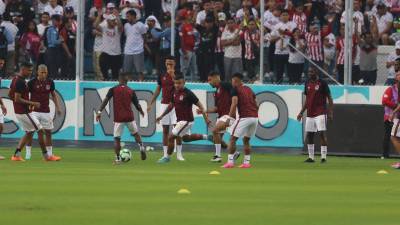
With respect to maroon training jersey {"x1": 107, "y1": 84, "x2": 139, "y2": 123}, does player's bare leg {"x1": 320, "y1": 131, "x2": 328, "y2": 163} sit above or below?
Answer: below

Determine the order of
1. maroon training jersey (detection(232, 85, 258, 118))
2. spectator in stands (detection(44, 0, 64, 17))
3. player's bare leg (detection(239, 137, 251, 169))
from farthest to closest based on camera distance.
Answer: spectator in stands (detection(44, 0, 64, 17))
maroon training jersey (detection(232, 85, 258, 118))
player's bare leg (detection(239, 137, 251, 169))

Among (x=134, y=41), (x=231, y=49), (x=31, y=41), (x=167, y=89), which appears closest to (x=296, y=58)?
(x=231, y=49)

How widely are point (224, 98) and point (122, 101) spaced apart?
251 centimetres

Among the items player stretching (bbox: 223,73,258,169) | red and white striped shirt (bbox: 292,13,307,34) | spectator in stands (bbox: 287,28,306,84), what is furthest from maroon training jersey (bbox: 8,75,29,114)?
red and white striped shirt (bbox: 292,13,307,34)

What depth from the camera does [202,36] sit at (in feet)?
110

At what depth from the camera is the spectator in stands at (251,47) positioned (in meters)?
33.1

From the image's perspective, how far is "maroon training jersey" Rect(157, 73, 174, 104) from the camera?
29172 mm

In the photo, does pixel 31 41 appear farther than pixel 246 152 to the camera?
Yes

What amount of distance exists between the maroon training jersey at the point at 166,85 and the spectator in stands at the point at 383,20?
646 cm

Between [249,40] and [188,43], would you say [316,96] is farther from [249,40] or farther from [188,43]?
[188,43]

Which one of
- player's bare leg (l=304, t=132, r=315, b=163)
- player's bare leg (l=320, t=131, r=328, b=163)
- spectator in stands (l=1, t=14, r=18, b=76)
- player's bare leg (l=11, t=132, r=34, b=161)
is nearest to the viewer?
player's bare leg (l=11, t=132, r=34, b=161)

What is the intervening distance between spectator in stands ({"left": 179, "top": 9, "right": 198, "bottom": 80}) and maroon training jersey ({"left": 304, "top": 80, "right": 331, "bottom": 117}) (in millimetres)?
5549

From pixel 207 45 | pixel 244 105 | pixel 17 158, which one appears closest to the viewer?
pixel 244 105

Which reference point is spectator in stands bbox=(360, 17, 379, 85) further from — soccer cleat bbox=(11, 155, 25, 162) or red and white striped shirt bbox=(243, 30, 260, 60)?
soccer cleat bbox=(11, 155, 25, 162)
